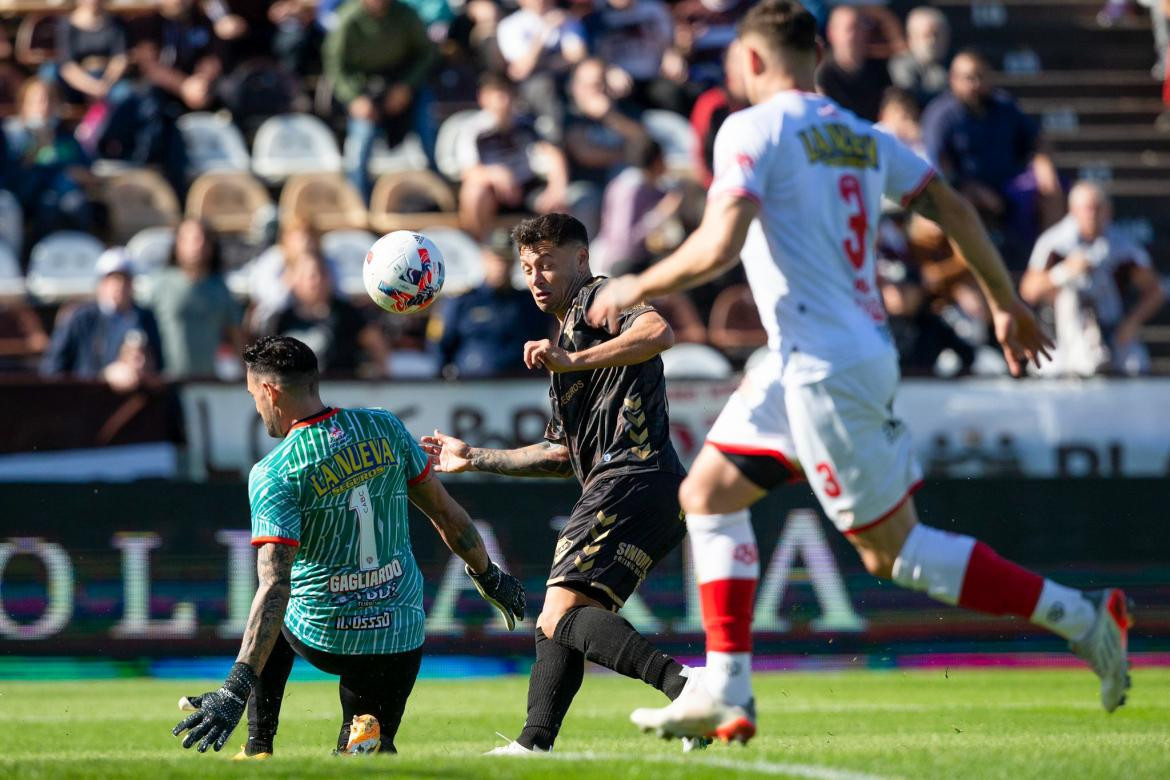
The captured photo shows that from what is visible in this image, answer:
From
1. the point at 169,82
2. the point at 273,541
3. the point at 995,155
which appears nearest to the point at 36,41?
the point at 169,82

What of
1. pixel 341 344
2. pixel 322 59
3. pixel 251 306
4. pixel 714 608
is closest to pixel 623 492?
pixel 714 608

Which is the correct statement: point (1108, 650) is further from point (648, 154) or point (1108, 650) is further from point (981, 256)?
point (648, 154)

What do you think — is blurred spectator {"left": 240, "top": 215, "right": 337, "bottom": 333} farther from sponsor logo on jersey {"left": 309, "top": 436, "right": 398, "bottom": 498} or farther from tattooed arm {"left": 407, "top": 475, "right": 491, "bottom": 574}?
sponsor logo on jersey {"left": 309, "top": 436, "right": 398, "bottom": 498}

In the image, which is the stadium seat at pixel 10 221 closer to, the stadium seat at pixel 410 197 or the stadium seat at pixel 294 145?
the stadium seat at pixel 294 145

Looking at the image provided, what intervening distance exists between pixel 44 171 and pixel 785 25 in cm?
1267

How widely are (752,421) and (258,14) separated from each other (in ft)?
47.0

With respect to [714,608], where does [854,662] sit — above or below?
below

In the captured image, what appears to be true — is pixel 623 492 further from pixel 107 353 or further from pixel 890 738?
pixel 107 353

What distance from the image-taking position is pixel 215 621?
39.4 feet

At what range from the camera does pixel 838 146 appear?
5684 millimetres

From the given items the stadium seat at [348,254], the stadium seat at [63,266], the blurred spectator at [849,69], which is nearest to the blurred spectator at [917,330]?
the blurred spectator at [849,69]

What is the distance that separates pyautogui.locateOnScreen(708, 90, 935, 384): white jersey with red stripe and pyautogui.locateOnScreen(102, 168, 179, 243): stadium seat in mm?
12590

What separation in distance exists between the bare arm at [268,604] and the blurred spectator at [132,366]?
6.48 m

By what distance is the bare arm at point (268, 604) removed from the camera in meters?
6.54
